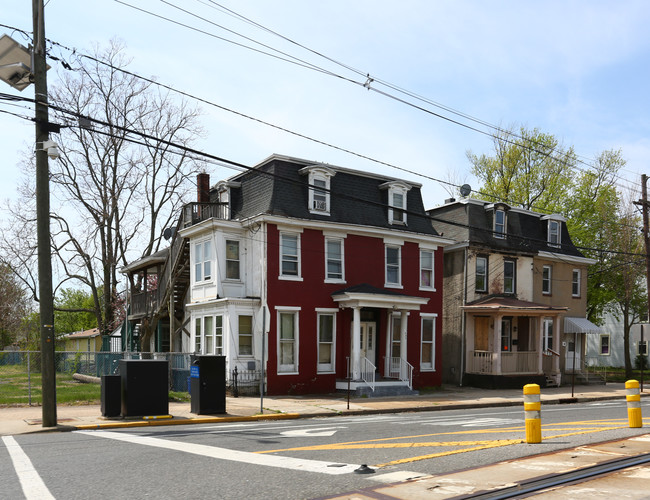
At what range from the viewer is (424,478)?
25.5 feet

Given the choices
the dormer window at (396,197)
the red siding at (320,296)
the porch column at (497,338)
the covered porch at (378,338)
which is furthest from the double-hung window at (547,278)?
the dormer window at (396,197)

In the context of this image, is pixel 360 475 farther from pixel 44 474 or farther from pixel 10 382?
pixel 10 382

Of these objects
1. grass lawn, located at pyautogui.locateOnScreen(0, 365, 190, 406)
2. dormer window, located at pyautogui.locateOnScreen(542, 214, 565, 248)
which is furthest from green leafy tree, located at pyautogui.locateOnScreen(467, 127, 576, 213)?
grass lawn, located at pyautogui.locateOnScreen(0, 365, 190, 406)

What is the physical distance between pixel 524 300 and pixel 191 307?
56.0 feet

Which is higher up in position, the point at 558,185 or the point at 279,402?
the point at 558,185

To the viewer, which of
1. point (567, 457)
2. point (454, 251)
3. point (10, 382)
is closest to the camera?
point (567, 457)

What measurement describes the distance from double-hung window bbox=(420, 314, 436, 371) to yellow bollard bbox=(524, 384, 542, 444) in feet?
62.6

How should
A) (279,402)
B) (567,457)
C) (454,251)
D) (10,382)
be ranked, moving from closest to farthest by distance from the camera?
(567,457) → (279,402) → (10,382) → (454,251)

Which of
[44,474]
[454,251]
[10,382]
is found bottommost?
[10,382]

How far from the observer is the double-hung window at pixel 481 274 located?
32.3 m

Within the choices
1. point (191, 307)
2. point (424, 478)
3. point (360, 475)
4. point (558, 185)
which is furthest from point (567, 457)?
point (558, 185)

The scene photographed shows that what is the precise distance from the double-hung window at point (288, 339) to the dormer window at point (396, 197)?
6.54 m

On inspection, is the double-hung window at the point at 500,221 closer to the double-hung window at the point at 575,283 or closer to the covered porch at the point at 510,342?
the covered porch at the point at 510,342

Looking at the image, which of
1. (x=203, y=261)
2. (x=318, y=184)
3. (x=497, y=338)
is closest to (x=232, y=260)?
(x=203, y=261)
